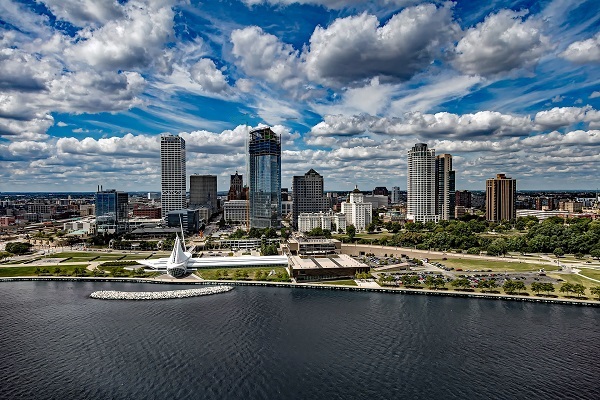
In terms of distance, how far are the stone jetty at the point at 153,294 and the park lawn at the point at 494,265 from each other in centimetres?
5292

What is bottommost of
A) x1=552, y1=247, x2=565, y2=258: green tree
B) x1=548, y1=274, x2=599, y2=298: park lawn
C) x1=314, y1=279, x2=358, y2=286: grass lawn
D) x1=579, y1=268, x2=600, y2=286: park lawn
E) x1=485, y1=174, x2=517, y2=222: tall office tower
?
x1=314, y1=279, x2=358, y2=286: grass lawn

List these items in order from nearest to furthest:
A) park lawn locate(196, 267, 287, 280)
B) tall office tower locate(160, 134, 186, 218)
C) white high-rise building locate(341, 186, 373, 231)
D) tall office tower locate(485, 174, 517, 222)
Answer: park lawn locate(196, 267, 287, 280), white high-rise building locate(341, 186, 373, 231), tall office tower locate(485, 174, 517, 222), tall office tower locate(160, 134, 186, 218)

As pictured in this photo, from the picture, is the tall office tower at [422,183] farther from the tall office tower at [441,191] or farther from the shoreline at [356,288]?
the shoreline at [356,288]

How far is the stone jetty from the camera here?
70312mm

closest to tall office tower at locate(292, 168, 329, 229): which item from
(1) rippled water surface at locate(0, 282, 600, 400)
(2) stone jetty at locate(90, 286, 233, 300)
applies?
(2) stone jetty at locate(90, 286, 233, 300)

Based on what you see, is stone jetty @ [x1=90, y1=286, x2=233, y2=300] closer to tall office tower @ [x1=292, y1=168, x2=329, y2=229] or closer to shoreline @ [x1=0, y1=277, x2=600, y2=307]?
shoreline @ [x1=0, y1=277, x2=600, y2=307]

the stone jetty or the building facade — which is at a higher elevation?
the building facade

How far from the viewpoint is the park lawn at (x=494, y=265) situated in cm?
8862

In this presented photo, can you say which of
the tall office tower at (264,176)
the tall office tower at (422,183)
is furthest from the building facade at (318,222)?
the tall office tower at (422,183)

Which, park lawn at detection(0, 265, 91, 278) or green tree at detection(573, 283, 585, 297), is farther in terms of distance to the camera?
park lawn at detection(0, 265, 91, 278)

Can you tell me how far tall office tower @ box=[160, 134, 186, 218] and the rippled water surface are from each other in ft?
419

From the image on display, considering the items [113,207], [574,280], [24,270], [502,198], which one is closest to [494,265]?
[574,280]

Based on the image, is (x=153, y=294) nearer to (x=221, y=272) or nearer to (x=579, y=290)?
(x=221, y=272)

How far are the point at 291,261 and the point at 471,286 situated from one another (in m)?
37.8
